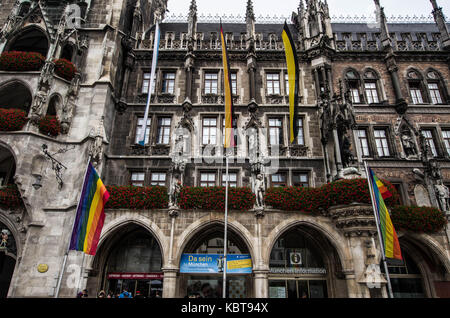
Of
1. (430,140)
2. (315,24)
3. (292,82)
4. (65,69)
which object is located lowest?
(430,140)

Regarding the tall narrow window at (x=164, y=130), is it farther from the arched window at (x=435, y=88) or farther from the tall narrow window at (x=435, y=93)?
the tall narrow window at (x=435, y=93)

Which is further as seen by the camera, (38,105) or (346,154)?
(346,154)

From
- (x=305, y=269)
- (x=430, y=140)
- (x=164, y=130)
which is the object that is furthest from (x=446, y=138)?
(x=164, y=130)

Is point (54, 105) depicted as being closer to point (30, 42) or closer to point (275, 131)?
point (30, 42)

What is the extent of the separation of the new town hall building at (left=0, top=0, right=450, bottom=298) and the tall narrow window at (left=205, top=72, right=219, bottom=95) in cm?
9

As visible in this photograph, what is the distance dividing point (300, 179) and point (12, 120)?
1631cm

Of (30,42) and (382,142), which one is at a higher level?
(30,42)

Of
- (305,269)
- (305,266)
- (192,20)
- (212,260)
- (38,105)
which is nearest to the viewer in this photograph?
(212,260)

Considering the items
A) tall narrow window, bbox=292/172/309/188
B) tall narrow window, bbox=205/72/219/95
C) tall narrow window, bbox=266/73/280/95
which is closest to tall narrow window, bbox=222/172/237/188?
tall narrow window, bbox=292/172/309/188

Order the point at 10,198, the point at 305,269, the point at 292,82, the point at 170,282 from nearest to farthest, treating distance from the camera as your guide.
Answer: the point at 170,282 → the point at 10,198 → the point at 292,82 → the point at 305,269

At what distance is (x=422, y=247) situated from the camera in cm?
1552

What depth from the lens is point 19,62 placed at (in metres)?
15.5
